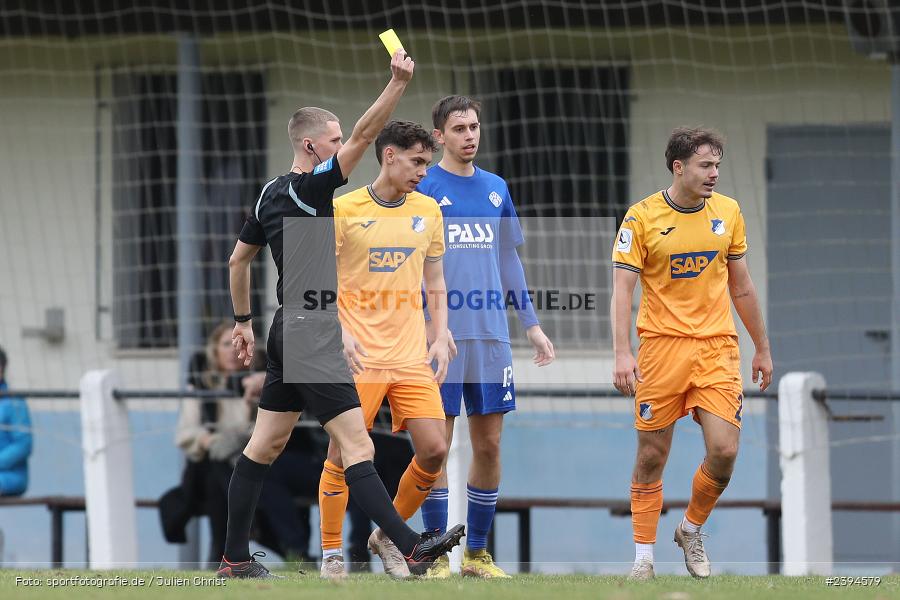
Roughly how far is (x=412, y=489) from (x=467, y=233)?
1045 millimetres

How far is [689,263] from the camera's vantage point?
607 cm

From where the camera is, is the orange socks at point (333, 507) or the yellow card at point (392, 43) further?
the orange socks at point (333, 507)

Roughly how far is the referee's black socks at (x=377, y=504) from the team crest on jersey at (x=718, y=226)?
1641mm

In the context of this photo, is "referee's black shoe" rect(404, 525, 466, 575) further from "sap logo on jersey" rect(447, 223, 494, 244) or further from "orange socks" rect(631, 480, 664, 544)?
"sap logo on jersey" rect(447, 223, 494, 244)

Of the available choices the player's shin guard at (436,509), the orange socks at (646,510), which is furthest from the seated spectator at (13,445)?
the orange socks at (646,510)

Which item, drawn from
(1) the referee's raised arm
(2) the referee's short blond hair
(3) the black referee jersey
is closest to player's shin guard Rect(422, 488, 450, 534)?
(3) the black referee jersey

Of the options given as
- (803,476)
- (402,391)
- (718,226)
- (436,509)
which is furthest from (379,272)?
(803,476)

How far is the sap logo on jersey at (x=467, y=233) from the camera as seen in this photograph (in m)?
6.28

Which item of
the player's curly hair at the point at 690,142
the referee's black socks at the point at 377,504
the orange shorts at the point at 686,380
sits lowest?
the referee's black socks at the point at 377,504

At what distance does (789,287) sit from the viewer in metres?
10.1

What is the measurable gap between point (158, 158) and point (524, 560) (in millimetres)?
3936

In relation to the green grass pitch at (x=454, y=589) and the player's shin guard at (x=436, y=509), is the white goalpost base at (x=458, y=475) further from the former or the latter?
the green grass pitch at (x=454, y=589)

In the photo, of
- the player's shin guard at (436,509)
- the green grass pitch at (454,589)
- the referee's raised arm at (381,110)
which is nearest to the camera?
the green grass pitch at (454,589)

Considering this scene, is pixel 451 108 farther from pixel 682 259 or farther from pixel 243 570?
pixel 243 570
